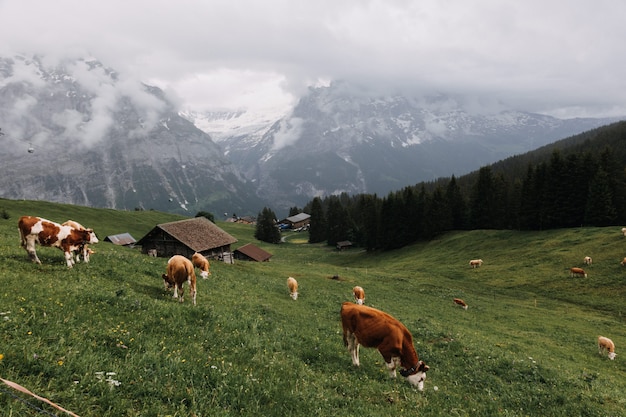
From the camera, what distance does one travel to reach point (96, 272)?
17.7m

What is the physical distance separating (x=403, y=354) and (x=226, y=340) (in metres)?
6.48

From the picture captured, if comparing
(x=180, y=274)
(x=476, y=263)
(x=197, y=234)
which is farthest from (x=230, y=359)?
(x=476, y=263)

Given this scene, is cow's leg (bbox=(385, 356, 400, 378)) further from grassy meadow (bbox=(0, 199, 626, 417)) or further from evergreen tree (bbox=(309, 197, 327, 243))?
evergreen tree (bbox=(309, 197, 327, 243))

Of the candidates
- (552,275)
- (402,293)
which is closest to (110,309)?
(402,293)

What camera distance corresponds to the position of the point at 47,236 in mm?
16156

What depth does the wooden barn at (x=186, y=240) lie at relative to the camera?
189 ft

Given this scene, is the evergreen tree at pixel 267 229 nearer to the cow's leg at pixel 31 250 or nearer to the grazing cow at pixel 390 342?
the cow's leg at pixel 31 250

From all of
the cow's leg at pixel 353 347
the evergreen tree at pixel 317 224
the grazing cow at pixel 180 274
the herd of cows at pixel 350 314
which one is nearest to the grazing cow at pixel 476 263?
the herd of cows at pixel 350 314

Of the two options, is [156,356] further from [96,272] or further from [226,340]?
[96,272]

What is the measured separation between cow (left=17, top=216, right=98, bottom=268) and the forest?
304ft

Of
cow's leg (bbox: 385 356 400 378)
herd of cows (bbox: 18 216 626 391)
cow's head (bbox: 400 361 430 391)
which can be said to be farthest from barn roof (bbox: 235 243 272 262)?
cow's head (bbox: 400 361 430 391)

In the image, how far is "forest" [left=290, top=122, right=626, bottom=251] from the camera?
246 ft

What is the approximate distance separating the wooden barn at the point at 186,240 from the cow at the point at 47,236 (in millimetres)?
39810

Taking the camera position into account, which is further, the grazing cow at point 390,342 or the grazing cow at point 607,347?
the grazing cow at point 607,347
